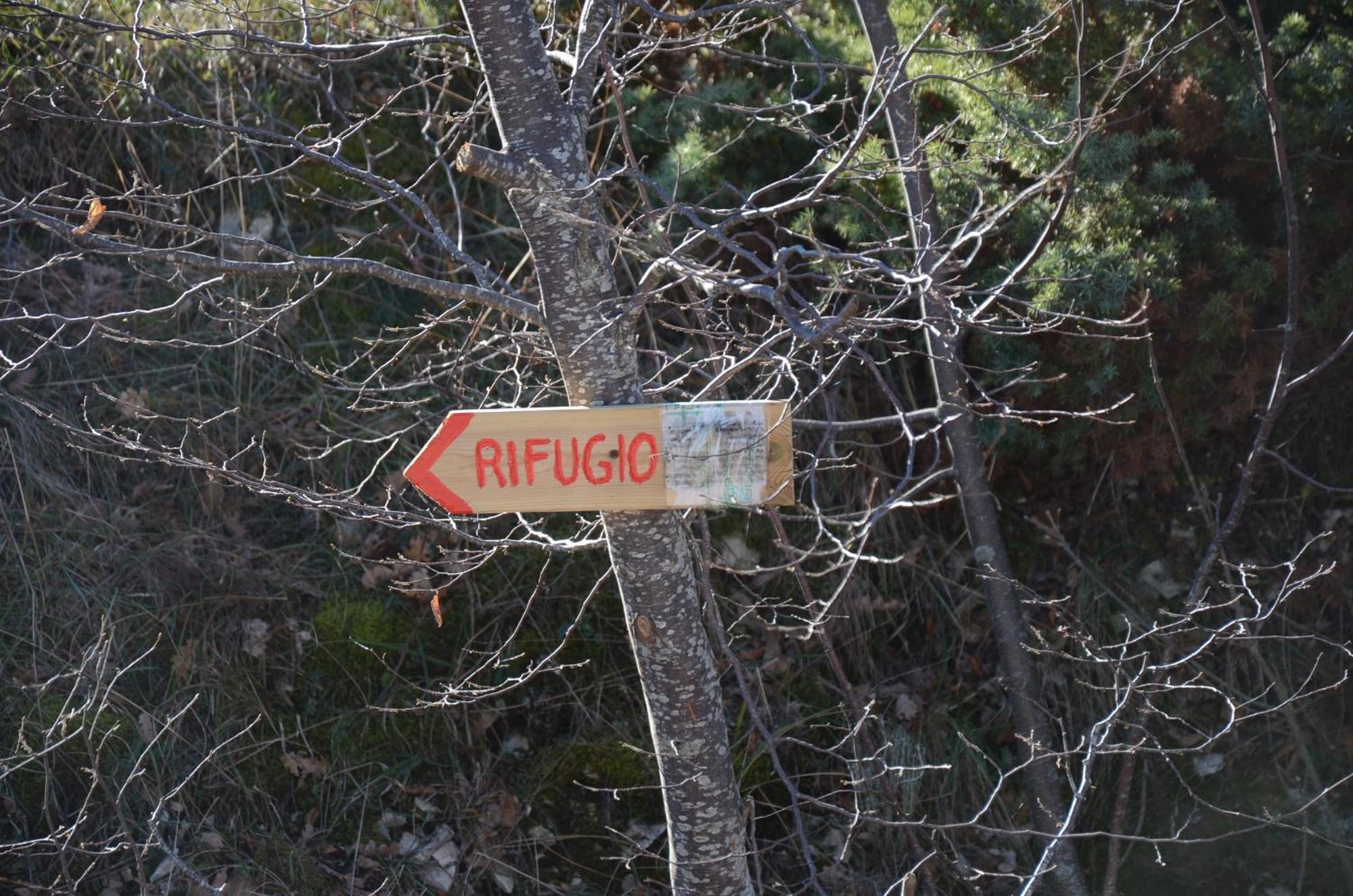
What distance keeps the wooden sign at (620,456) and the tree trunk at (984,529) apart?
3.57 feet

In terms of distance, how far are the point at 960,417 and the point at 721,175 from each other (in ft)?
4.08

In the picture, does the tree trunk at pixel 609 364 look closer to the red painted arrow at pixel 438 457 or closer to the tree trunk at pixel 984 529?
the red painted arrow at pixel 438 457

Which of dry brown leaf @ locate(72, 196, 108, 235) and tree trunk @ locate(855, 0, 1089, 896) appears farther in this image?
tree trunk @ locate(855, 0, 1089, 896)

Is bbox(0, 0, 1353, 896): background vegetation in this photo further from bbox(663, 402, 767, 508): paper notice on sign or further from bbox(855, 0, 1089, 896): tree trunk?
bbox(663, 402, 767, 508): paper notice on sign

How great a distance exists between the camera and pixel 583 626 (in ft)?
12.4

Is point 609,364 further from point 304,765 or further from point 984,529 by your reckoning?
point 304,765

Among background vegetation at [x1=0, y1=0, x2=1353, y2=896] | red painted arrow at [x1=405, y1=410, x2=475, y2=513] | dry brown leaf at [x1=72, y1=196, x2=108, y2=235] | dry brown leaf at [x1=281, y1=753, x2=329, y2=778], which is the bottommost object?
dry brown leaf at [x1=281, y1=753, x2=329, y2=778]

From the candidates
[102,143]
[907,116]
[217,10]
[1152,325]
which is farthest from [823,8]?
[102,143]

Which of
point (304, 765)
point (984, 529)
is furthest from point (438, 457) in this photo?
point (304, 765)

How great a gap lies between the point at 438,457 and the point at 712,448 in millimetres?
509

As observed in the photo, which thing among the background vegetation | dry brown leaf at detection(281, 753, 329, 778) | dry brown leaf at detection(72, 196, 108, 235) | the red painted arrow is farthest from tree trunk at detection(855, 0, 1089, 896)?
dry brown leaf at detection(281, 753, 329, 778)

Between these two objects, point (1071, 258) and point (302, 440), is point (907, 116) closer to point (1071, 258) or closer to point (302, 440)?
point (1071, 258)

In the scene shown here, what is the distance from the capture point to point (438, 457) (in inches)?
83.4

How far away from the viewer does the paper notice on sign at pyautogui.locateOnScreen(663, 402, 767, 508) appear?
2.08 m
